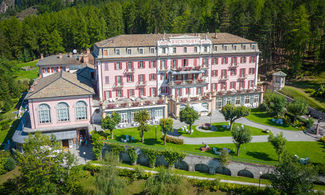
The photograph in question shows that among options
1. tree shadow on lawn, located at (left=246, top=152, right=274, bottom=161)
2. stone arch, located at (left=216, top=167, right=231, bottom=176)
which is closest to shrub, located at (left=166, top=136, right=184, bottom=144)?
stone arch, located at (left=216, top=167, right=231, bottom=176)

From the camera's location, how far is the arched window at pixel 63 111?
44.8 metres

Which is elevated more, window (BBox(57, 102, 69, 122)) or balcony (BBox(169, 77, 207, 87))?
balcony (BBox(169, 77, 207, 87))

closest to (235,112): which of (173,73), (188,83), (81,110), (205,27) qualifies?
(188,83)

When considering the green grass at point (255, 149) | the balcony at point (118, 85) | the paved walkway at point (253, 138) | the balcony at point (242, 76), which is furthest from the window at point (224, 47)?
the balcony at point (118, 85)

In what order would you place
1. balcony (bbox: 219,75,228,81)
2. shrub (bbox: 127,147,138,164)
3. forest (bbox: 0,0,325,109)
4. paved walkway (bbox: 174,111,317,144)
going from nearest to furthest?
shrub (bbox: 127,147,138,164)
paved walkway (bbox: 174,111,317,144)
balcony (bbox: 219,75,228,81)
forest (bbox: 0,0,325,109)

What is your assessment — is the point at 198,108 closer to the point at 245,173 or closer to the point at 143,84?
the point at 143,84

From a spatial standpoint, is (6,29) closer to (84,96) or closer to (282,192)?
(84,96)

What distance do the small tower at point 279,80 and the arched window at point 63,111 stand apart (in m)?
43.9

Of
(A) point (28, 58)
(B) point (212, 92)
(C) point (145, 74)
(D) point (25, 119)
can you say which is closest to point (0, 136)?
(D) point (25, 119)

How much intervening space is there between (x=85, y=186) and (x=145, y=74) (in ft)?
82.6

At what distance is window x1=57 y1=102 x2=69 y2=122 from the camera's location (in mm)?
44797

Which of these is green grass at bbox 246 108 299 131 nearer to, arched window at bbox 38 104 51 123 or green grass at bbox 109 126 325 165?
green grass at bbox 109 126 325 165

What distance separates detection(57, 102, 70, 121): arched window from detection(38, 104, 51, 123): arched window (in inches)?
58.0

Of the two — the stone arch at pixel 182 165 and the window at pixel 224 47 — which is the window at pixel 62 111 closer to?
the stone arch at pixel 182 165
